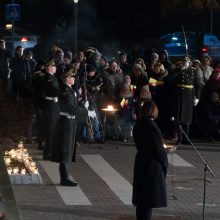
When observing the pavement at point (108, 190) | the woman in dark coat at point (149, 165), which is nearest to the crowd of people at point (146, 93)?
the pavement at point (108, 190)

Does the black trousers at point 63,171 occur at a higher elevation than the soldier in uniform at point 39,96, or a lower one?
lower

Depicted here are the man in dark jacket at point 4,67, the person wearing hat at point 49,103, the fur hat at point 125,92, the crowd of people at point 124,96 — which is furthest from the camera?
the man in dark jacket at point 4,67

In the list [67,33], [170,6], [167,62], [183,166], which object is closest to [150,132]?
[183,166]

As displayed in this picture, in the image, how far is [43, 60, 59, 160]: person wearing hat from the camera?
16.9 meters

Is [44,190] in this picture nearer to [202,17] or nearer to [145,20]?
[202,17]

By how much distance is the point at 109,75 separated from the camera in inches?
810

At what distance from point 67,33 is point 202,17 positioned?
701cm

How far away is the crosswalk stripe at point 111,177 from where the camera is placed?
14235 millimetres

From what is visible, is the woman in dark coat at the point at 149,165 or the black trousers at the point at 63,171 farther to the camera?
the black trousers at the point at 63,171

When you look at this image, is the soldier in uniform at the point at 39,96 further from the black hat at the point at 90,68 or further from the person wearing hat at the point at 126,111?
the person wearing hat at the point at 126,111

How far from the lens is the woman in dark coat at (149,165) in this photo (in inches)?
435

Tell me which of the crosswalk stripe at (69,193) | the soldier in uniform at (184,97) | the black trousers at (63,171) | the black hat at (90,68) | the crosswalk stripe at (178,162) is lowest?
the crosswalk stripe at (178,162)

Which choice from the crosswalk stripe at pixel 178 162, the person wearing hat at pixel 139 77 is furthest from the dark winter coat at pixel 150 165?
the person wearing hat at pixel 139 77

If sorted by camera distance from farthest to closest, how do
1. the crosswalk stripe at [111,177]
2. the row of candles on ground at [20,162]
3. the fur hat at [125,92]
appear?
the fur hat at [125,92] < the row of candles on ground at [20,162] < the crosswalk stripe at [111,177]
